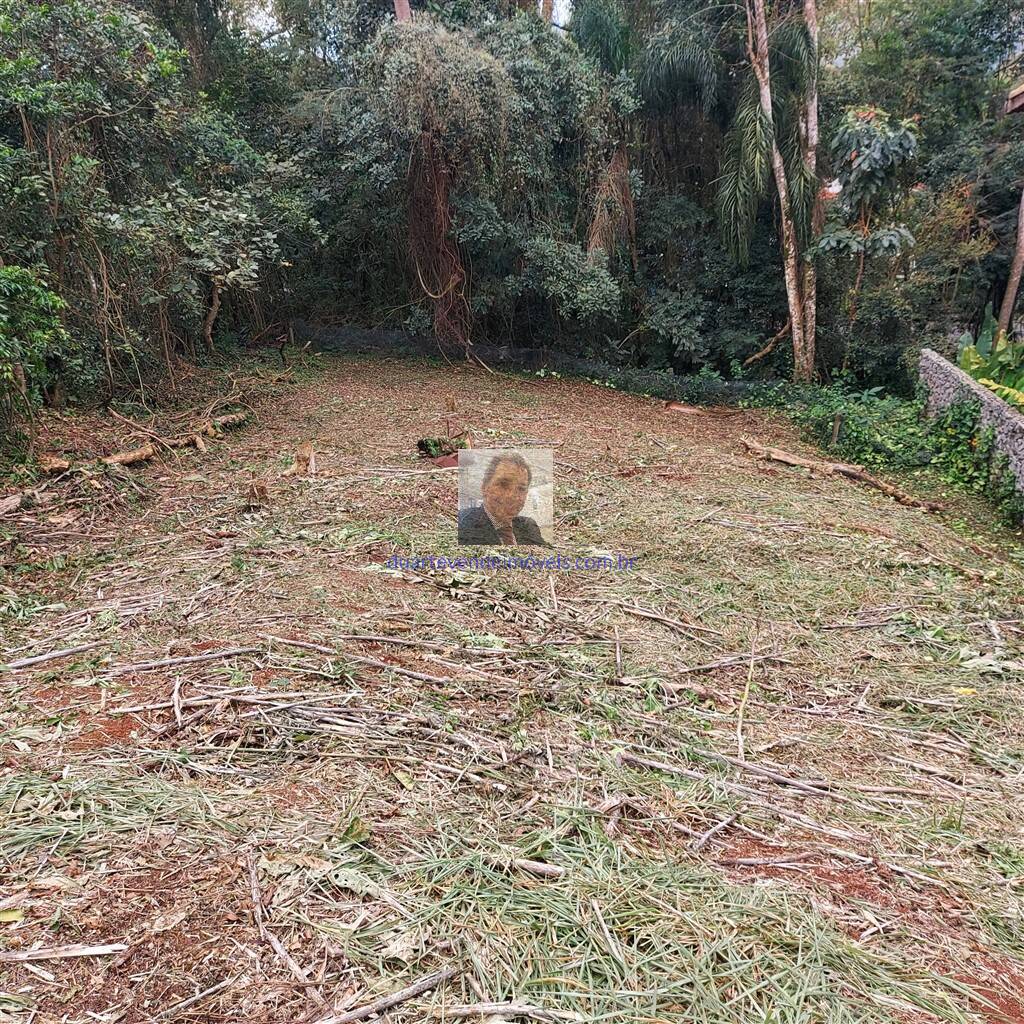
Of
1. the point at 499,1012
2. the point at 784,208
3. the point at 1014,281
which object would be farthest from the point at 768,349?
the point at 499,1012

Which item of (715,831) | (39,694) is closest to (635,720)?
(715,831)

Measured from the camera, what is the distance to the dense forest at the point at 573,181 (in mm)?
6273

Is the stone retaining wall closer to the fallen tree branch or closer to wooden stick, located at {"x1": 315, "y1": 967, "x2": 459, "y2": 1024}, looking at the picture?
the fallen tree branch

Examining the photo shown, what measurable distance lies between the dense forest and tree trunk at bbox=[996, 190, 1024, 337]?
70 millimetres

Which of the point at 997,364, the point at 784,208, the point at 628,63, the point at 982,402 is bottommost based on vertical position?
the point at 982,402

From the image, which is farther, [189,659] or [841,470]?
[841,470]

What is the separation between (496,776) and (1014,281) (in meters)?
9.80

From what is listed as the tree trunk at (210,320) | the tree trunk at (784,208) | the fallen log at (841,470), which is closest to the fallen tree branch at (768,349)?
the tree trunk at (784,208)

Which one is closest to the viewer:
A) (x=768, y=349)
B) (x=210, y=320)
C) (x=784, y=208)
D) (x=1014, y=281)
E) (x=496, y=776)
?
(x=496, y=776)

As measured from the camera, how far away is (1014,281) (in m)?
8.36

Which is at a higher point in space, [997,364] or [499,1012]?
[997,364]

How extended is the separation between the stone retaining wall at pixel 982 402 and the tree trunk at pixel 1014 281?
239 centimetres

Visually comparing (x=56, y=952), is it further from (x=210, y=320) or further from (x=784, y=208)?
(x=784, y=208)

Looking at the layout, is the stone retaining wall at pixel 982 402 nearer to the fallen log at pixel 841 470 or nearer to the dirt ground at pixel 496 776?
the fallen log at pixel 841 470
